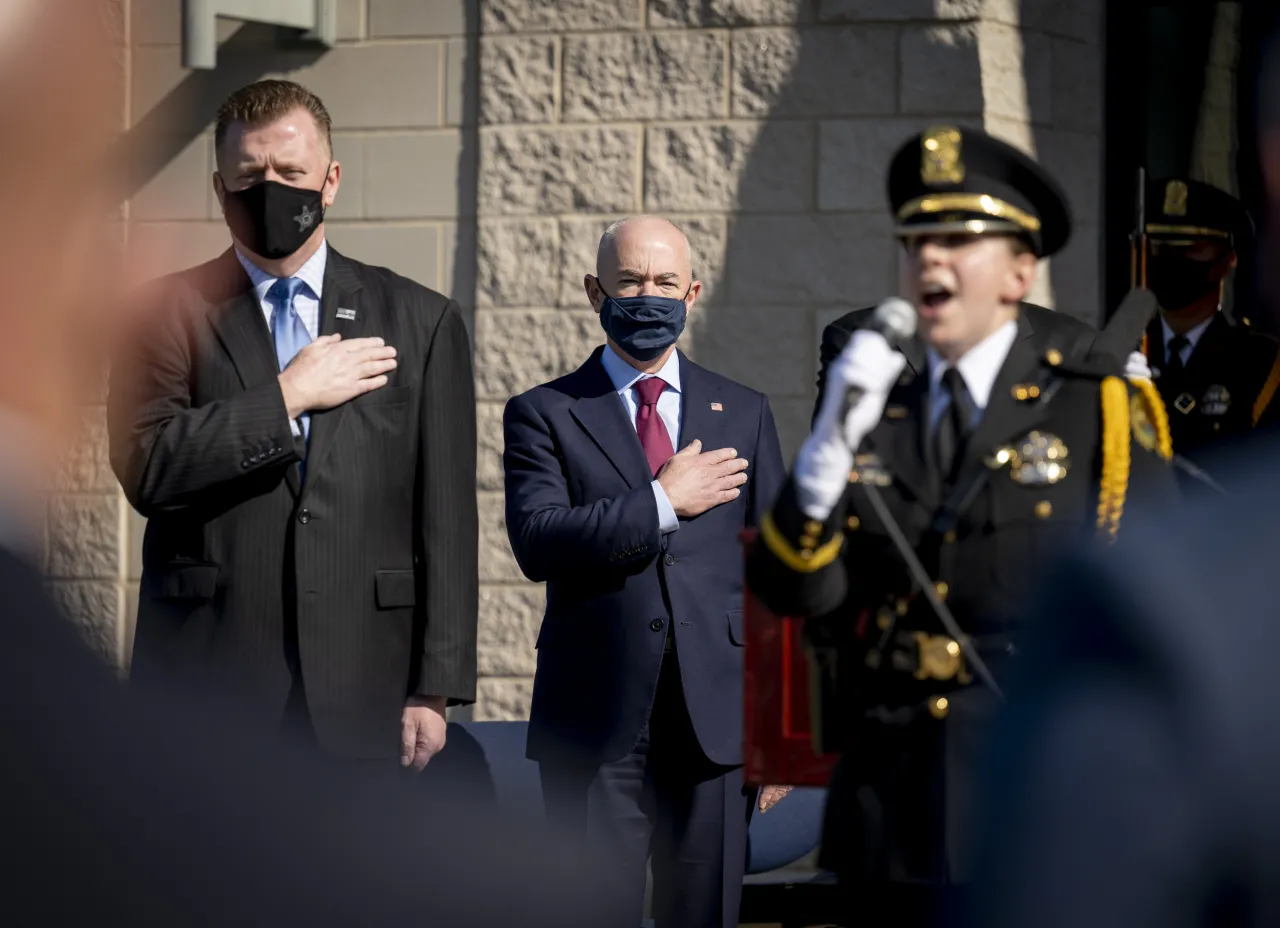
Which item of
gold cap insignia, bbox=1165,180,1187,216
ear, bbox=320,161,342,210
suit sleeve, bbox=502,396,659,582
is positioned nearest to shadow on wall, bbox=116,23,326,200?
ear, bbox=320,161,342,210

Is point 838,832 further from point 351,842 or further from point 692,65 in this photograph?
point 692,65

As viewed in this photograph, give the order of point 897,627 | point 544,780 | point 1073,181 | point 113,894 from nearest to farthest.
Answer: point 113,894 < point 897,627 < point 544,780 < point 1073,181

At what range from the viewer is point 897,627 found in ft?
9.21

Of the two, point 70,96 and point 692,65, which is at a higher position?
point 692,65

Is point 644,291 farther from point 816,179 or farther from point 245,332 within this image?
point 816,179

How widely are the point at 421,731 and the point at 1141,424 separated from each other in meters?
2.04

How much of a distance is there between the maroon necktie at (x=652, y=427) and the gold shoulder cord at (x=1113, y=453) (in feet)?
5.84

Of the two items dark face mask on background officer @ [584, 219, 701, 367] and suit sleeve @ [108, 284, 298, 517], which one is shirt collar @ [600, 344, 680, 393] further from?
suit sleeve @ [108, 284, 298, 517]

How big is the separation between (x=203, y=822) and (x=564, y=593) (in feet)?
11.2

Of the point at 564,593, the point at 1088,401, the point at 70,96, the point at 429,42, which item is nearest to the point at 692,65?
the point at 429,42

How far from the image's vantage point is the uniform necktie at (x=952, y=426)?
2.84 m

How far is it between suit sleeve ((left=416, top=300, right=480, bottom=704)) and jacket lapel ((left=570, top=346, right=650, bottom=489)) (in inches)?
11.1

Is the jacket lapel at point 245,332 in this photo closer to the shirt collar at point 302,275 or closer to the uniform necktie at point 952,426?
the shirt collar at point 302,275

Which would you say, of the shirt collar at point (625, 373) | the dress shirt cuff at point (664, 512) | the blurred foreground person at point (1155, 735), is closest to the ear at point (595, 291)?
the shirt collar at point (625, 373)
